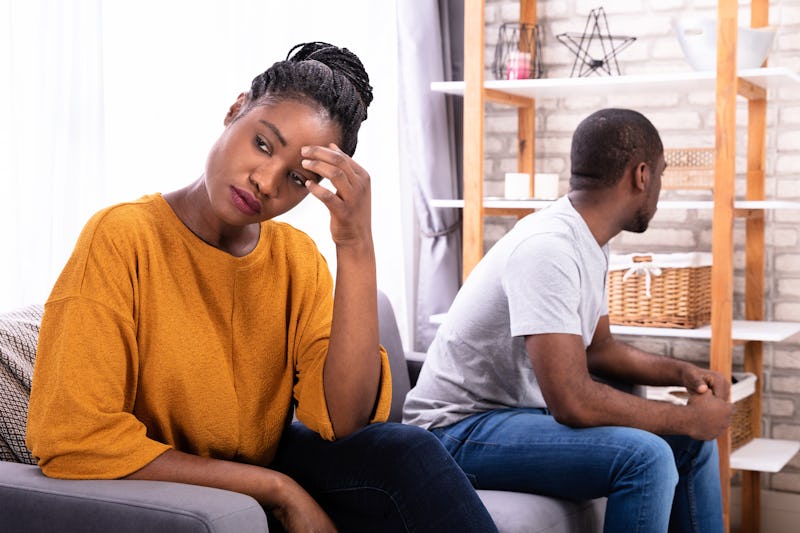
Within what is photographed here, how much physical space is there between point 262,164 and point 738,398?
187 centimetres

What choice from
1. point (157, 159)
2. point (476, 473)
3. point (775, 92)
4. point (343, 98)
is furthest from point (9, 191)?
point (775, 92)

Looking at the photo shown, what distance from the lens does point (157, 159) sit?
2451mm

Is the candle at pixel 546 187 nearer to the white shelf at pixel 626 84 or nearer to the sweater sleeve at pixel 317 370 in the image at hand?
the white shelf at pixel 626 84

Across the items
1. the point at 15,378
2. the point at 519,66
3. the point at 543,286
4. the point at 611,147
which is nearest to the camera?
the point at 15,378

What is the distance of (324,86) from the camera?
55.3 inches

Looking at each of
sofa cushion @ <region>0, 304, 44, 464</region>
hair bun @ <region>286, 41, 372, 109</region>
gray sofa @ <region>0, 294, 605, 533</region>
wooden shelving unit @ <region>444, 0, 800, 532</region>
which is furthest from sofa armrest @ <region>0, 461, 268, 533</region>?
wooden shelving unit @ <region>444, 0, 800, 532</region>

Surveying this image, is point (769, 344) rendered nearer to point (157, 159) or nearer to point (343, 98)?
point (157, 159)

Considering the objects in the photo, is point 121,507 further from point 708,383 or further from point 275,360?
point 708,383

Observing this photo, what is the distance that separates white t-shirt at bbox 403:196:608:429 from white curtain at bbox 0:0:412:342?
834 mm

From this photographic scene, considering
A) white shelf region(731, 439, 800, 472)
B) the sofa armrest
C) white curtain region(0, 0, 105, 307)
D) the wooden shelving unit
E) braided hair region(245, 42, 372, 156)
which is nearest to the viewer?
the sofa armrest

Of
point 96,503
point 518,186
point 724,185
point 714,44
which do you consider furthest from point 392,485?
point 714,44

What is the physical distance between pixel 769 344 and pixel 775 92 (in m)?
0.76

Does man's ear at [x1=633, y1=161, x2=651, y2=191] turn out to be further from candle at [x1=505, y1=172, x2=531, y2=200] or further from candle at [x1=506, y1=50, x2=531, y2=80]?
candle at [x1=506, y1=50, x2=531, y2=80]

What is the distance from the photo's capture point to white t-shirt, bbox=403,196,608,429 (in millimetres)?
1942
